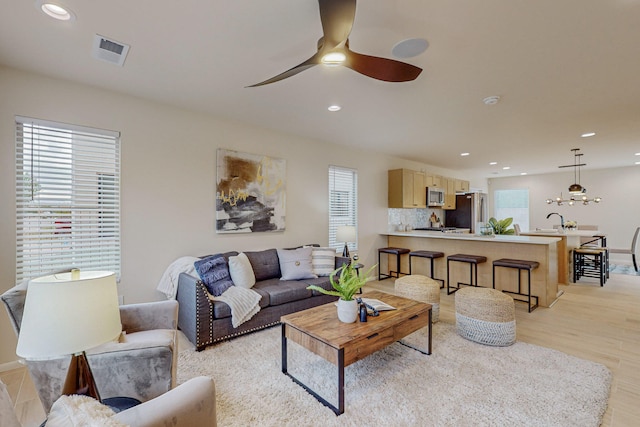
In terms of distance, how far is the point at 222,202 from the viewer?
151 inches

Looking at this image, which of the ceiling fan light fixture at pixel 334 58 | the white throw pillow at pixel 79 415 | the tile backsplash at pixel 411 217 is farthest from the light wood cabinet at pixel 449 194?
the white throw pillow at pixel 79 415

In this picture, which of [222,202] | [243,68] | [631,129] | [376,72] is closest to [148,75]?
[243,68]

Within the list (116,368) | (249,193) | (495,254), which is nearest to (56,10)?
(116,368)

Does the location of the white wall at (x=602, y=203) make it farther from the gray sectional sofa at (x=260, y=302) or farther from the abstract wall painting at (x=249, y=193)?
the abstract wall painting at (x=249, y=193)

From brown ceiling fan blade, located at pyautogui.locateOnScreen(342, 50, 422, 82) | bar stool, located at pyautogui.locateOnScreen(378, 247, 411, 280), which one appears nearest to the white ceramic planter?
brown ceiling fan blade, located at pyautogui.locateOnScreen(342, 50, 422, 82)

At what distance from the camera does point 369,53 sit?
2.34 m

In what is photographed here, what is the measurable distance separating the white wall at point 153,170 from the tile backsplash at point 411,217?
2.56m

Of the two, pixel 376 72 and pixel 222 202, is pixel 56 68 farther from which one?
pixel 376 72

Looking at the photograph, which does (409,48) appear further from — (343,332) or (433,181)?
(433,181)

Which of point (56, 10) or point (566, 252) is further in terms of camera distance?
point (566, 252)

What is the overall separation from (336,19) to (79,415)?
195 cm

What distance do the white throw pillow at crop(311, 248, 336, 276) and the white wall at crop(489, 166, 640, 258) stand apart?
8395mm

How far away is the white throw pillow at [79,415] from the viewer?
0.81m

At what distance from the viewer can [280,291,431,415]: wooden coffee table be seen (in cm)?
201
